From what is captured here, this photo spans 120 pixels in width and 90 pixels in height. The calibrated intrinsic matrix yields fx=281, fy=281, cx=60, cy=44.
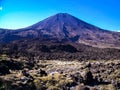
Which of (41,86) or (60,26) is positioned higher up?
(60,26)

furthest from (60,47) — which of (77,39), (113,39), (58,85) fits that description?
(58,85)

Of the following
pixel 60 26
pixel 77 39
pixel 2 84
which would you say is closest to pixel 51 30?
pixel 60 26

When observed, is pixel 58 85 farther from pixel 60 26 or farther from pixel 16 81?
pixel 60 26

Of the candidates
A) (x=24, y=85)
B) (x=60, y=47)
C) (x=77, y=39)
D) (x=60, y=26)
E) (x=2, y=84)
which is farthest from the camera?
(x=60, y=26)

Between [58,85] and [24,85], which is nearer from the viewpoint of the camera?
[24,85]

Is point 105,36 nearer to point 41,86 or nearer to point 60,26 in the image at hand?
point 60,26

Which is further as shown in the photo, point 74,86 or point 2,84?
point 74,86

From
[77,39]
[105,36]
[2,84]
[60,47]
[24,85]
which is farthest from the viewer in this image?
[105,36]

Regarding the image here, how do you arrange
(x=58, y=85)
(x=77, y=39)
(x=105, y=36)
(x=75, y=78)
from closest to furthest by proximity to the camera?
(x=58, y=85)
(x=75, y=78)
(x=77, y=39)
(x=105, y=36)

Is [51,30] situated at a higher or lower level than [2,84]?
higher
